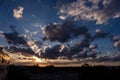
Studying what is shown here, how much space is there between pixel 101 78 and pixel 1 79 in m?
55.1

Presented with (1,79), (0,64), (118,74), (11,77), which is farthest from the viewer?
(118,74)

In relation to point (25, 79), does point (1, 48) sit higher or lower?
higher

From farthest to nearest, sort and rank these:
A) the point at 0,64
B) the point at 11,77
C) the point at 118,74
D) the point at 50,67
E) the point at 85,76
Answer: the point at 50,67 < the point at 118,74 < the point at 85,76 < the point at 11,77 < the point at 0,64

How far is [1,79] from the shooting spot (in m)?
17.1

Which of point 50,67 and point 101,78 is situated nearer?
point 101,78

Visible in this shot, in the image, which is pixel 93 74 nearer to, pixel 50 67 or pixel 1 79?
pixel 1 79

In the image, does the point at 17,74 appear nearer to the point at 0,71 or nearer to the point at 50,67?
the point at 0,71

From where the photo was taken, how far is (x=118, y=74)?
7262 centimetres

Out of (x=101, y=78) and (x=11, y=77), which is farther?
(x=101, y=78)

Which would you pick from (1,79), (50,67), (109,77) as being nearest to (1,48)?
(1,79)

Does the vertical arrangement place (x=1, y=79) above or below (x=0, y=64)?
below

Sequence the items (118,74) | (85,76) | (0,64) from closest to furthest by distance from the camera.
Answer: (0,64), (85,76), (118,74)

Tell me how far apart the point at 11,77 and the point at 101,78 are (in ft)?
114

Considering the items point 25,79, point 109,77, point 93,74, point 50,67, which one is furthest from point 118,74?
point 50,67
